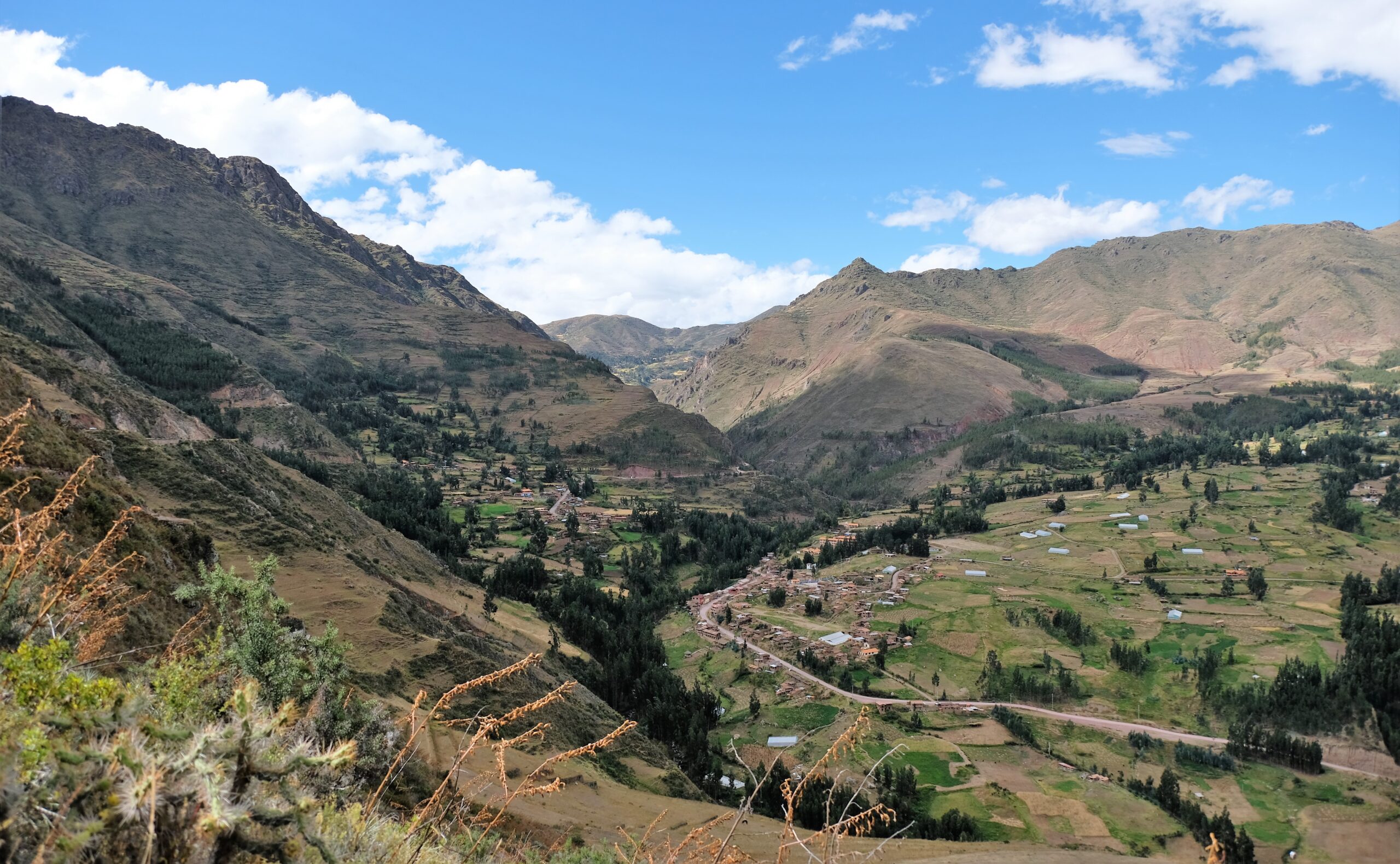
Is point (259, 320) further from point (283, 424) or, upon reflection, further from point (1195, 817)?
point (1195, 817)

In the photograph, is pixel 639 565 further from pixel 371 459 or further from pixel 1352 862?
pixel 1352 862

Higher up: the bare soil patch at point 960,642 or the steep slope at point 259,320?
the steep slope at point 259,320

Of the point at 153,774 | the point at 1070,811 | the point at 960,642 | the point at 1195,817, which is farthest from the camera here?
the point at 960,642

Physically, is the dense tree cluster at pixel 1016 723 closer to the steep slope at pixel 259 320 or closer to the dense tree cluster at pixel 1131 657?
the dense tree cluster at pixel 1131 657

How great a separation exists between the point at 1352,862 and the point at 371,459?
118343mm

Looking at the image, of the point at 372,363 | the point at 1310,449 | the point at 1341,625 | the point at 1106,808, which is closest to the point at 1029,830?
the point at 1106,808

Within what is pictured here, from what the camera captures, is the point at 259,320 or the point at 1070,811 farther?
the point at 259,320

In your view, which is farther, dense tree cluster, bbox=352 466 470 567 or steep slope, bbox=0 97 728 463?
steep slope, bbox=0 97 728 463

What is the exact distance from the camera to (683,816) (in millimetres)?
25484

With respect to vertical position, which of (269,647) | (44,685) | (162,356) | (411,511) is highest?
(162,356)

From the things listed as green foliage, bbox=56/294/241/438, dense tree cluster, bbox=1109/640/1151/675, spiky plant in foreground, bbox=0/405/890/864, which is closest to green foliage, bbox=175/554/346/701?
spiky plant in foreground, bbox=0/405/890/864

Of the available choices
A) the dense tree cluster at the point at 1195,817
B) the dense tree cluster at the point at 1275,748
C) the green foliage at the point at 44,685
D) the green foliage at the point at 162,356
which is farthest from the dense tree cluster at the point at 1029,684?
the green foliage at the point at 162,356

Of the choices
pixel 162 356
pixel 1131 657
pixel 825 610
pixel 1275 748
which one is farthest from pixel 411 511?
pixel 1275 748

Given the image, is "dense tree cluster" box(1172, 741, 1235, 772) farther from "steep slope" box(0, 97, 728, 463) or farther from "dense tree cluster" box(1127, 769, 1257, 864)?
"steep slope" box(0, 97, 728, 463)
